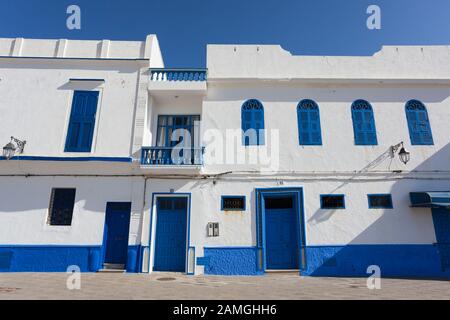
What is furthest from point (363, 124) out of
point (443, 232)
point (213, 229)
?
point (213, 229)

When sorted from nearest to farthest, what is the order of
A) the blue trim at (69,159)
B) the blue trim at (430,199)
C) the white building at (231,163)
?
the blue trim at (430,199)
the white building at (231,163)
the blue trim at (69,159)

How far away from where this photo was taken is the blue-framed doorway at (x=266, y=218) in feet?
33.2

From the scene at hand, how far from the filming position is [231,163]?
35.7 ft

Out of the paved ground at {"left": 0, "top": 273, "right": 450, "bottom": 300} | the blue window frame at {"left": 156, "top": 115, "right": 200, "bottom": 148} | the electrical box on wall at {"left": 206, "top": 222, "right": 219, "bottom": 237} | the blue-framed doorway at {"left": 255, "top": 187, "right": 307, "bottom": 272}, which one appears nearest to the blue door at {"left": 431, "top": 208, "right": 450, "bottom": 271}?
the paved ground at {"left": 0, "top": 273, "right": 450, "bottom": 300}

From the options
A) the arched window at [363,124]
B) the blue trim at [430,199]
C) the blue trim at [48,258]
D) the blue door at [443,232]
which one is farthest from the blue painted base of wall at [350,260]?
the arched window at [363,124]

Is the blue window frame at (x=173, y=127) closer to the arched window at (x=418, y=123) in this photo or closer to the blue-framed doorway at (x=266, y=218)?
the blue-framed doorway at (x=266, y=218)

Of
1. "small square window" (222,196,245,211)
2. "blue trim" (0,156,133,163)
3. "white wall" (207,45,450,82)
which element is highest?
"white wall" (207,45,450,82)

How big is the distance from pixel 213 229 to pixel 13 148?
315 inches

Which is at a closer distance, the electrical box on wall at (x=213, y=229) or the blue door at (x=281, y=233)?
the electrical box on wall at (x=213, y=229)

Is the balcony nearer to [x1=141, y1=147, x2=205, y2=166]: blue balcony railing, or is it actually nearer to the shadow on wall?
[x1=141, y1=147, x2=205, y2=166]: blue balcony railing

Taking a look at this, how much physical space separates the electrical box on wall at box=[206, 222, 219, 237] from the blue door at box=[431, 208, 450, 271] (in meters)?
8.25

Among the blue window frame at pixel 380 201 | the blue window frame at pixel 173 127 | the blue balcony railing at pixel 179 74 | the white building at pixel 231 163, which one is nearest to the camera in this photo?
the white building at pixel 231 163

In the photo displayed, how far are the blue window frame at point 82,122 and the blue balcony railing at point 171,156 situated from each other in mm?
2343

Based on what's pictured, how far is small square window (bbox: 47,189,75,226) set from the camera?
1035 cm
